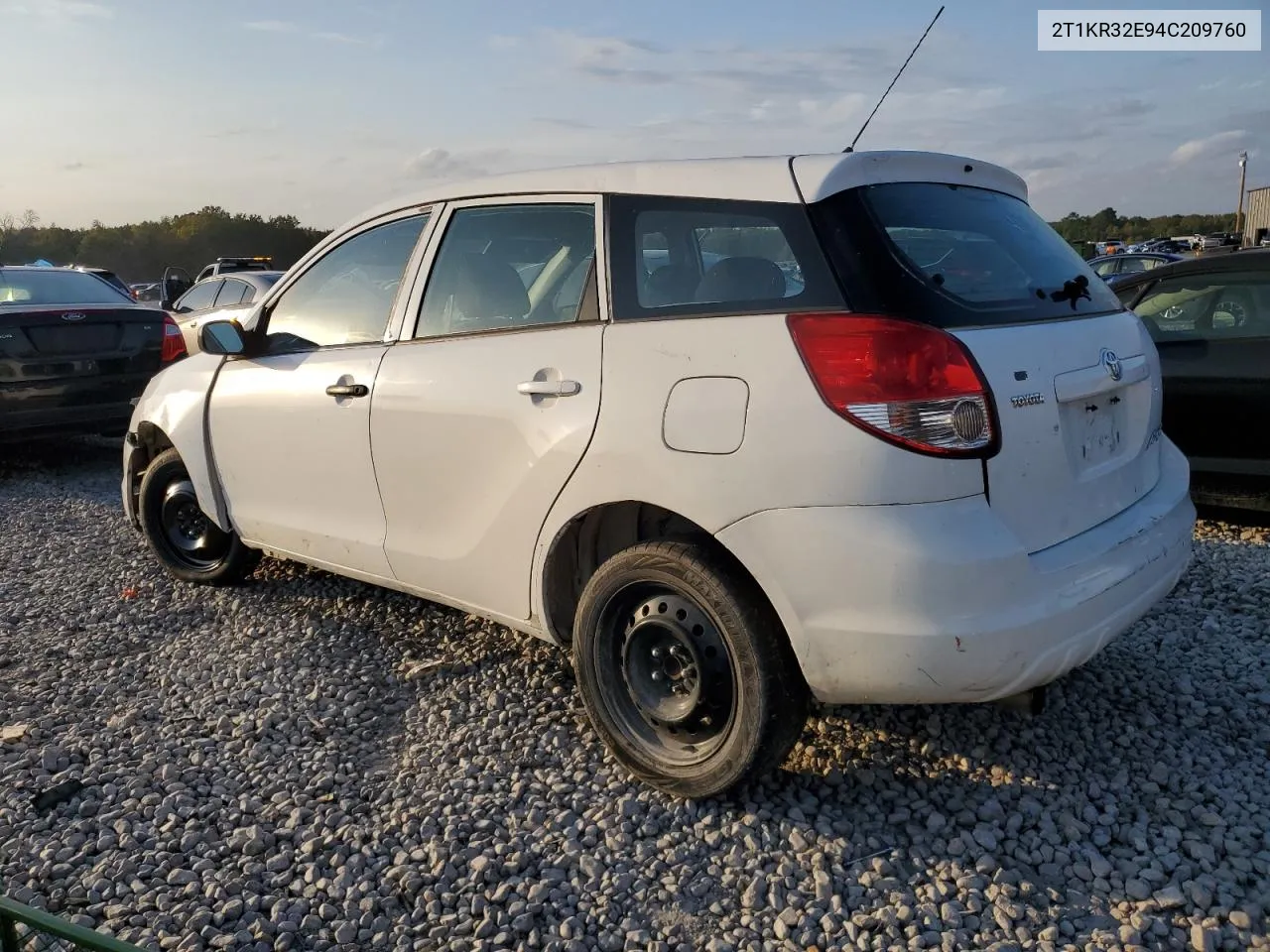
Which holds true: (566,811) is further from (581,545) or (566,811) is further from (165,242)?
(165,242)

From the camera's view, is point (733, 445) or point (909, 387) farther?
point (733, 445)

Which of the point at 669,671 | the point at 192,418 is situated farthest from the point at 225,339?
the point at 669,671

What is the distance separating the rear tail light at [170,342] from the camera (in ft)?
26.8

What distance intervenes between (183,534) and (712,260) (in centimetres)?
340

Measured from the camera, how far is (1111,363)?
2.88 m

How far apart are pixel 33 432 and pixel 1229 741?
776 centimetres

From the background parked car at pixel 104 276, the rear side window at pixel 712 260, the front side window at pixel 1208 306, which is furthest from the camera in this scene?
the background parked car at pixel 104 276

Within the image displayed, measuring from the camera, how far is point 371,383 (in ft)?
11.9

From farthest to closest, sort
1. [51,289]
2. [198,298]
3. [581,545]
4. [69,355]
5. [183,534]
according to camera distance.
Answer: [198,298]
[51,289]
[69,355]
[183,534]
[581,545]

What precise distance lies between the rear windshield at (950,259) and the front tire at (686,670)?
85 cm

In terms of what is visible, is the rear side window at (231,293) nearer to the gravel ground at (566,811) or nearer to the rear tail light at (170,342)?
the rear tail light at (170,342)

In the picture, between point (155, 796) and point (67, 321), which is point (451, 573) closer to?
point (155, 796)

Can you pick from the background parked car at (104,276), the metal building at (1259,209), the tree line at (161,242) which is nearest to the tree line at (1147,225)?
the metal building at (1259,209)

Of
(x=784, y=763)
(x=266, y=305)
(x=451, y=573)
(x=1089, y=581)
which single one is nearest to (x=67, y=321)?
(x=266, y=305)
